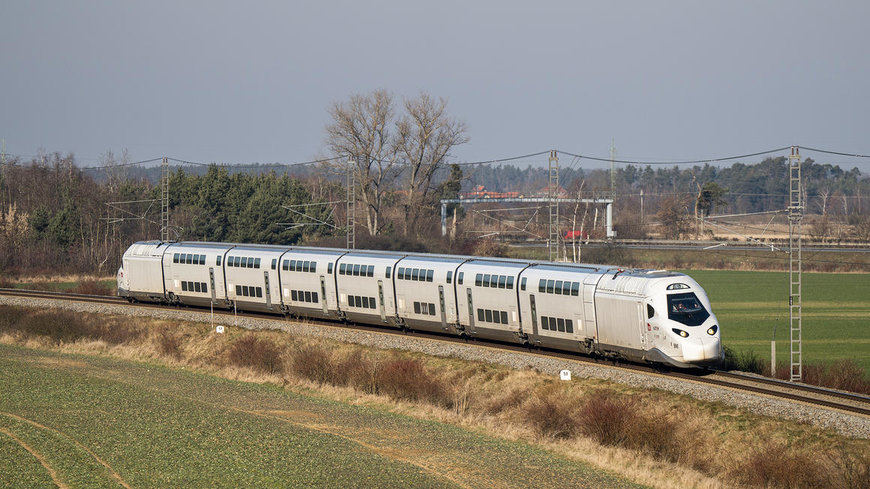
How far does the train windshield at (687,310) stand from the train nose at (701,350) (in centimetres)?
71

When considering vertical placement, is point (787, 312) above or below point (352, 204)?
below

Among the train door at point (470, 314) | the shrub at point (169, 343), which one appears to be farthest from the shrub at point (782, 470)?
the shrub at point (169, 343)

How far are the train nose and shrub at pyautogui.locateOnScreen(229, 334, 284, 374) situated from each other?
18.4 metres

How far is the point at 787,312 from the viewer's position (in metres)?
65.0

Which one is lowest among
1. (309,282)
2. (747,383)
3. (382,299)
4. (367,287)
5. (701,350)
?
(747,383)

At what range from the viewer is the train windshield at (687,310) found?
3212 cm

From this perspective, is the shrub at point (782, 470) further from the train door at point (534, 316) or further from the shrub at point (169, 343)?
the shrub at point (169, 343)

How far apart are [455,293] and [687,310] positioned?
11.5 meters

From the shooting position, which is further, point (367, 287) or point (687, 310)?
point (367, 287)

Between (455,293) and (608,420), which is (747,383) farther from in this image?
→ (455,293)

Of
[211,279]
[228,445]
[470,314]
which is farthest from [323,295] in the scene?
[228,445]

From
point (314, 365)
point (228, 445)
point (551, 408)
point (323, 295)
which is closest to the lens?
point (228, 445)

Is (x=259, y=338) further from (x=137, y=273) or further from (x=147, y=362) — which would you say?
(x=137, y=273)

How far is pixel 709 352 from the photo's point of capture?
32.0 meters
